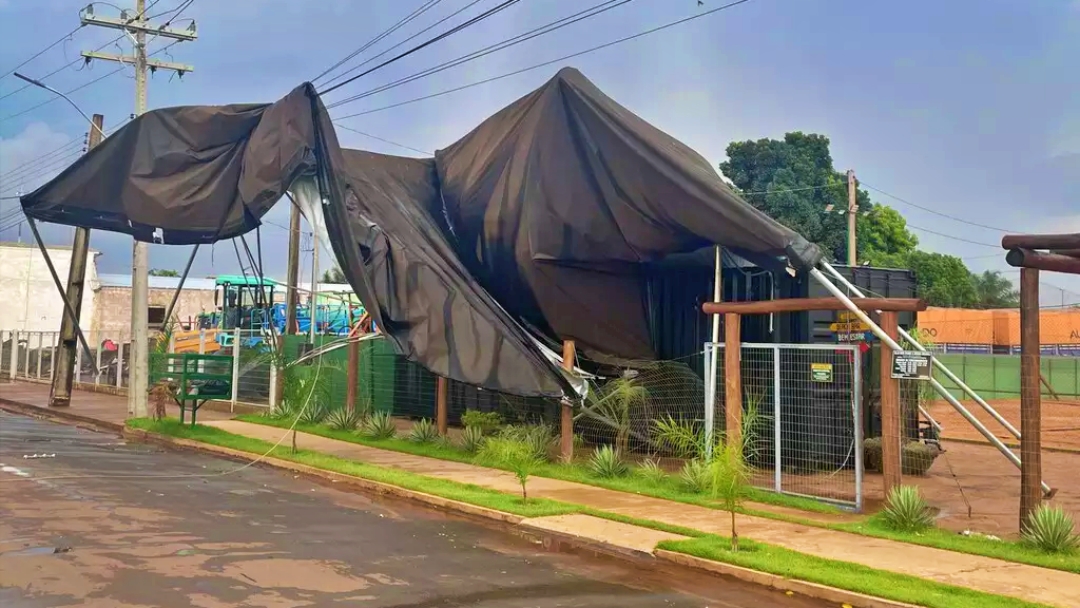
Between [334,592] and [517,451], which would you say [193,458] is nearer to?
[517,451]

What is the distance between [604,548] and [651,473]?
12.8 ft

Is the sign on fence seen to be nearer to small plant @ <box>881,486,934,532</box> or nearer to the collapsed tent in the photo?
small plant @ <box>881,486,934,532</box>

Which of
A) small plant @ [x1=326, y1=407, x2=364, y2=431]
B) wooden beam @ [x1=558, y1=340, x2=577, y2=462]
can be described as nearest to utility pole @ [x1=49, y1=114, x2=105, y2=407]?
small plant @ [x1=326, y1=407, x2=364, y2=431]

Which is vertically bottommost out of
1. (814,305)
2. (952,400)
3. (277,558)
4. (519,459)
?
(277,558)

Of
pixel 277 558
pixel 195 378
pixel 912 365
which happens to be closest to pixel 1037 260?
pixel 912 365

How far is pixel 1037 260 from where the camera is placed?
9.23 m

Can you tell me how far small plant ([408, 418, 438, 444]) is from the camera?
17.3 m

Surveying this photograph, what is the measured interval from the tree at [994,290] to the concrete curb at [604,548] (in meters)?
63.3

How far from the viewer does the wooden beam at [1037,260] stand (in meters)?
9.19

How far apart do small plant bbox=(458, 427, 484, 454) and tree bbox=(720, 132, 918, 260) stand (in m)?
30.7

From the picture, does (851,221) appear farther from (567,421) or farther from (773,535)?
(773,535)

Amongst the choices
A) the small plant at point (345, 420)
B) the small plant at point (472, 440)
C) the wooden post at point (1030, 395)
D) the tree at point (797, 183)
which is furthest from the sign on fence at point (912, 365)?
the tree at point (797, 183)

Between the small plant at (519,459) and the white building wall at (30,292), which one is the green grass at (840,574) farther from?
the white building wall at (30,292)

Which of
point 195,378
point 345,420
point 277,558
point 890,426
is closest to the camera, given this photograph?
point 277,558
